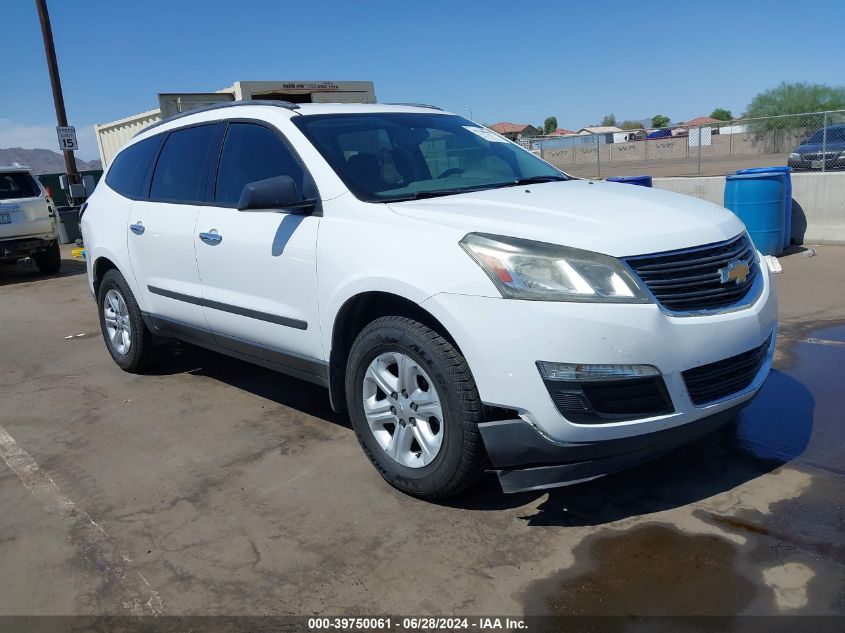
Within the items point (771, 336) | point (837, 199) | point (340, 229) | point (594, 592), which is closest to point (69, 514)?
point (340, 229)

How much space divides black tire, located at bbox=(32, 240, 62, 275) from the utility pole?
19.9 feet

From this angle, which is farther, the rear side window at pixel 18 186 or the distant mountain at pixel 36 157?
the distant mountain at pixel 36 157

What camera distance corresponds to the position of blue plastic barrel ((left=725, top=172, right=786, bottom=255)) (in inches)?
329

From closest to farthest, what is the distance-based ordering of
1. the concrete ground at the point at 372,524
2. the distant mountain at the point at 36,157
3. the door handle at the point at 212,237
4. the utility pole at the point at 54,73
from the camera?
the concrete ground at the point at 372,524 < the door handle at the point at 212,237 < the utility pole at the point at 54,73 < the distant mountain at the point at 36,157

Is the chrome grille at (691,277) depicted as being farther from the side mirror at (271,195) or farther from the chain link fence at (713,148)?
the chain link fence at (713,148)

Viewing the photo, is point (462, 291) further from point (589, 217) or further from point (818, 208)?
point (818, 208)

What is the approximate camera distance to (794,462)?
3500 mm

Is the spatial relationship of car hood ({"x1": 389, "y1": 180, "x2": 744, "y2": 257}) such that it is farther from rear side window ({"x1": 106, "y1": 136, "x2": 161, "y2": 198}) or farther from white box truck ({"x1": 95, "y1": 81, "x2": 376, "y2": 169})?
white box truck ({"x1": 95, "y1": 81, "x2": 376, "y2": 169})

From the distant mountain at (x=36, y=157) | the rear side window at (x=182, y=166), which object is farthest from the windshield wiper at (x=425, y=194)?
the distant mountain at (x=36, y=157)

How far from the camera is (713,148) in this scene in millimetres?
32250

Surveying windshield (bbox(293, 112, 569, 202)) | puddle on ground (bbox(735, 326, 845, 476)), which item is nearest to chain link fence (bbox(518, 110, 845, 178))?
puddle on ground (bbox(735, 326, 845, 476))

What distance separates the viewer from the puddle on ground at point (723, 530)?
2.57 meters

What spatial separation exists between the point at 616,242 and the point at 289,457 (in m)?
2.16

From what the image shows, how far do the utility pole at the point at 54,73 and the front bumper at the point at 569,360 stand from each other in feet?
57.1
